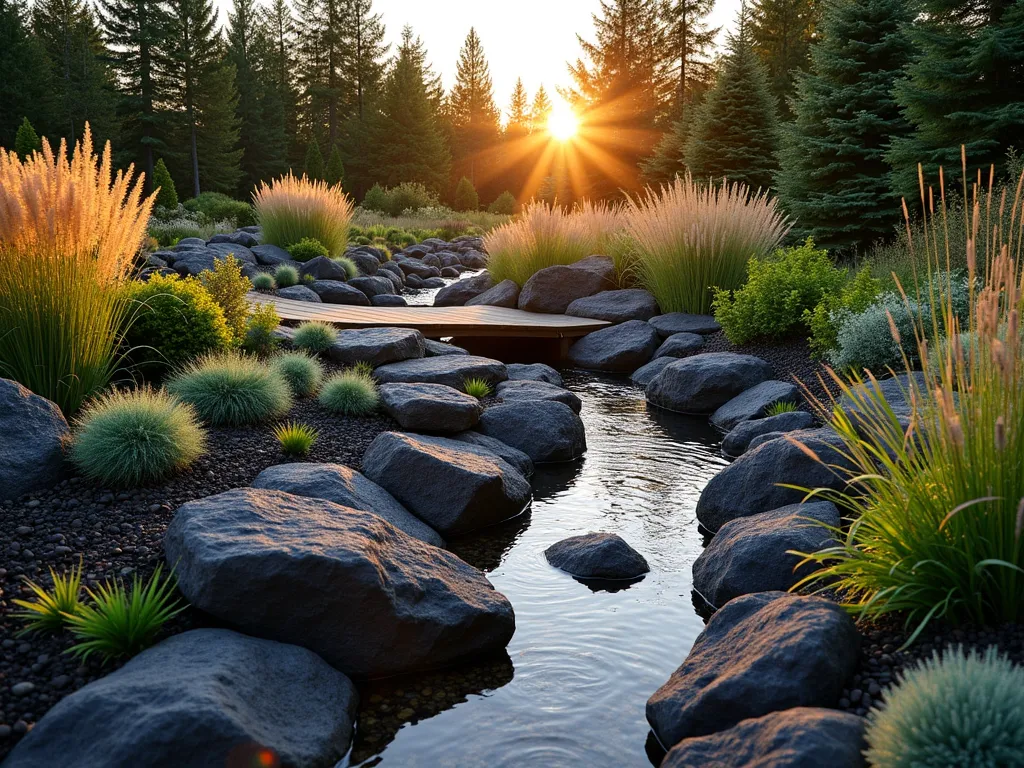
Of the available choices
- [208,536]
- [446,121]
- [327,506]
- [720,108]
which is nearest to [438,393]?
[327,506]

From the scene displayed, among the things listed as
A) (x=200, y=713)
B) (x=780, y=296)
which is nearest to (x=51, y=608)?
(x=200, y=713)

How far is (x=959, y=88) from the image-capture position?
11484mm

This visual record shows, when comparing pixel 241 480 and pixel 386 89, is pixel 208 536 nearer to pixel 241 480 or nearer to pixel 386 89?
pixel 241 480

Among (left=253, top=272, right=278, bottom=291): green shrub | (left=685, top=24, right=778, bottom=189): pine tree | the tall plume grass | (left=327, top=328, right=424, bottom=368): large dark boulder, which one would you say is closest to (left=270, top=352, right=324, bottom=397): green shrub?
(left=327, top=328, right=424, bottom=368): large dark boulder

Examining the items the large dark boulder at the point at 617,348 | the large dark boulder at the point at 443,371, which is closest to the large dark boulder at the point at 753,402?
the large dark boulder at the point at 443,371

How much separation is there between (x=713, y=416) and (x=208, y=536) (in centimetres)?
525

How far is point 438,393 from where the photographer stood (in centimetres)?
629

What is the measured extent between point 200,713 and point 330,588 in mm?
822

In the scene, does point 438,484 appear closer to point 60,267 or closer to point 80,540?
point 80,540

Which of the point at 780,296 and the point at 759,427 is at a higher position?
the point at 780,296

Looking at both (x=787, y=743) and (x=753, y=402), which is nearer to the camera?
(x=787, y=743)

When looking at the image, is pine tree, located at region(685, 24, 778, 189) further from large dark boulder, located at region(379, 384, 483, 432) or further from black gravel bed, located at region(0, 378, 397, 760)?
black gravel bed, located at region(0, 378, 397, 760)

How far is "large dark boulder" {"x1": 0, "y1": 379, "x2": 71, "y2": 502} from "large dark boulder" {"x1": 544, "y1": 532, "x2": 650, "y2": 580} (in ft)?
8.77

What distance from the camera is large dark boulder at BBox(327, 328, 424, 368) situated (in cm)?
748
